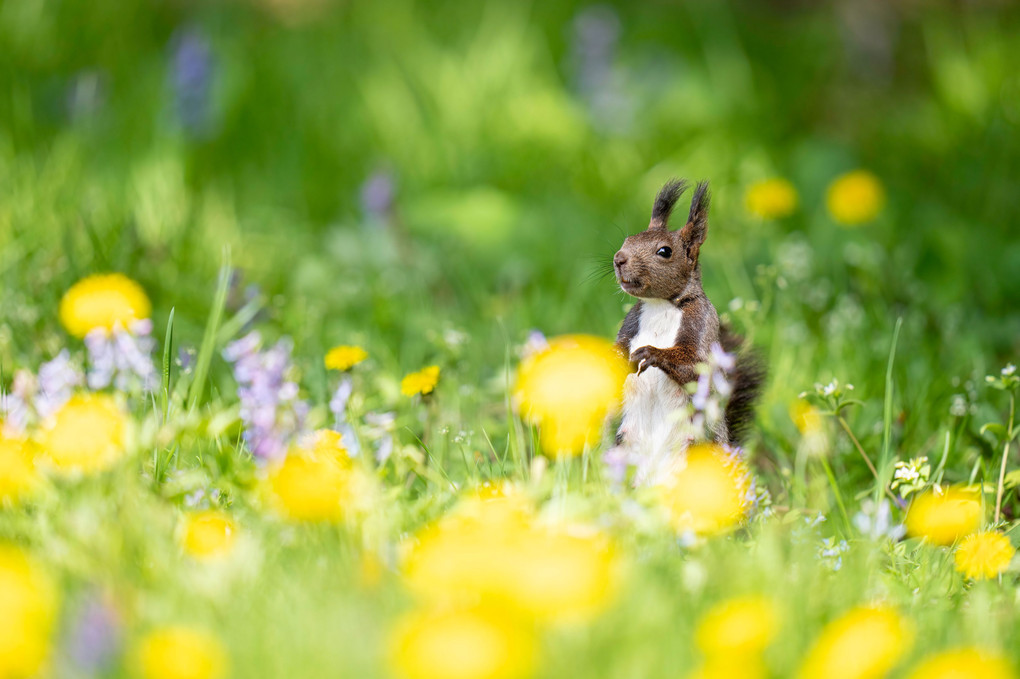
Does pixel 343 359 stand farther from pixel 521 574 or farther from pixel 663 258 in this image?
pixel 521 574

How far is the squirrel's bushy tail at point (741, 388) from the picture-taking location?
2.00 m

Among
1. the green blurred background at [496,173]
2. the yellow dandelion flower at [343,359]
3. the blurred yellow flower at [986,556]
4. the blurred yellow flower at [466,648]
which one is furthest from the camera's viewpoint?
the green blurred background at [496,173]

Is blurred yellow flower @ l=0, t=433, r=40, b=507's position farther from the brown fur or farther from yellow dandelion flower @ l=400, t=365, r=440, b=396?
the brown fur

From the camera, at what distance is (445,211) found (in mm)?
4188

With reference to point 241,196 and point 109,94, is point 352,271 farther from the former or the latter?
point 109,94

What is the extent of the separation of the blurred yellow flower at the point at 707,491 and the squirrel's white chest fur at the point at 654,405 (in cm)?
4

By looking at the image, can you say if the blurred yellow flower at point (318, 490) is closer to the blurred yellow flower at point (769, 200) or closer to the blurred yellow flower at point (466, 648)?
the blurred yellow flower at point (466, 648)

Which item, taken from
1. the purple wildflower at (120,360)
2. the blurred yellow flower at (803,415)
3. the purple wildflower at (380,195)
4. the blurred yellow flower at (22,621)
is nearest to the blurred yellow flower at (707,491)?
the blurred yellow flower at (803,415)

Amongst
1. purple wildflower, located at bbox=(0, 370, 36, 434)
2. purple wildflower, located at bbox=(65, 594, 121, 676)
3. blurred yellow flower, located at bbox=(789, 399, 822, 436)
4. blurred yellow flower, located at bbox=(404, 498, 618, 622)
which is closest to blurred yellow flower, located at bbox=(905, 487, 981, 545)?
blurred yellow flower, located at bbox=(789, 399, 822, 436)

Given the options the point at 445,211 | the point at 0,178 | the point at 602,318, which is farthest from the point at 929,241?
the point at 0,178

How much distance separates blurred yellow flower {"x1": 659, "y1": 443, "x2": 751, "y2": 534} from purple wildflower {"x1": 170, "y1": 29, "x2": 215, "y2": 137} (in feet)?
10.7

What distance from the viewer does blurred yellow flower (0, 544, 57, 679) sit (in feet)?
3.34

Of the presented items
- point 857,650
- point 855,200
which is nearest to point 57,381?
point 857,650

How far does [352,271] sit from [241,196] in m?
1.03
